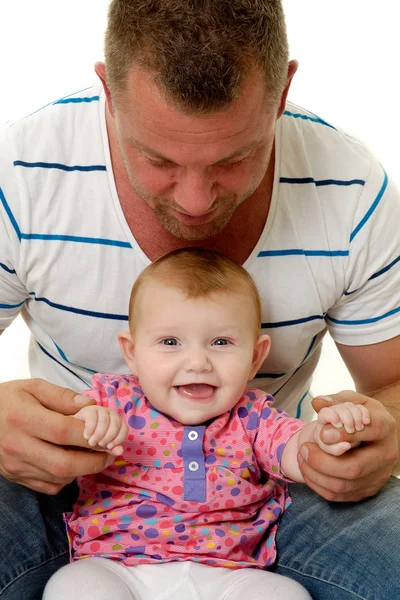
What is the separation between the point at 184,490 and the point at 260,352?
26cm

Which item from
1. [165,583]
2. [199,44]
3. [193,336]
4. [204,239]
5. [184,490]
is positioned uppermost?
[199,44]

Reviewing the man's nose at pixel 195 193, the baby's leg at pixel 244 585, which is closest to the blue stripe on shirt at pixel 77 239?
the man's nose at pixel 195 193

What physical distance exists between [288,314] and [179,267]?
255 mm

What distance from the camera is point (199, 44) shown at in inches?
52.9

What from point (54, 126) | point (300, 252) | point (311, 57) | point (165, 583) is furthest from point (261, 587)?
point (311, 57)

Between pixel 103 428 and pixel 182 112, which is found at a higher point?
pixel 182 112

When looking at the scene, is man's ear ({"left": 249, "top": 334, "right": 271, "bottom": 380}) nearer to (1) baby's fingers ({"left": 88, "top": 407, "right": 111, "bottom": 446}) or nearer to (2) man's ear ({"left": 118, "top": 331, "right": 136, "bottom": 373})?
(2) man's ear ({"left": 118, "top": 331, "right": 136, "bottom": 373})

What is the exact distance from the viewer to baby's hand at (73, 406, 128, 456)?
55.3 inches

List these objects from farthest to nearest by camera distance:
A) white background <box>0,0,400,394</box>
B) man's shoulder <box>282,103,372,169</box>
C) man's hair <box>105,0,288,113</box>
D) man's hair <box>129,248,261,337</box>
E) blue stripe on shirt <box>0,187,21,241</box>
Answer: white background <box>0,0,400,394</box> → man's shoulder <box>282,103,372,169</box> → blue stripe on shirt <box>0,187,21,241</box> → man's hair <box>129,248,261,337</box> → man's hair <box>105,0,288,113</box>

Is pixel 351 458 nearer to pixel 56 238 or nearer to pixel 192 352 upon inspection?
pixel 192 352

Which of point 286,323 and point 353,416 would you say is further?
point 286,323

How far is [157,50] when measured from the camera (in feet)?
4.48

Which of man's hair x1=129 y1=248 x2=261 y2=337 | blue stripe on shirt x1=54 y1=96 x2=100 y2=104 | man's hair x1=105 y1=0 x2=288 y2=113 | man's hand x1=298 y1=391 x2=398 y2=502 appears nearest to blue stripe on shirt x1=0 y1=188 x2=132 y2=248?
man's hair x1=129 y1=248 x2=261 y2=337

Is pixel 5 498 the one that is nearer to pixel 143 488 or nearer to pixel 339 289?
pixel 143 488
